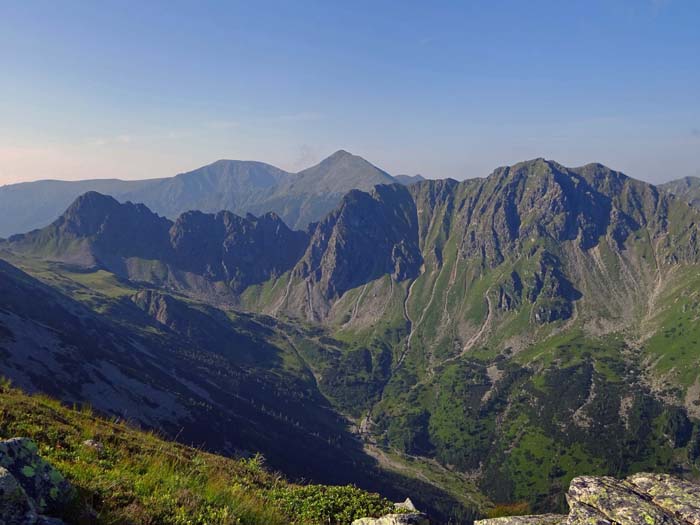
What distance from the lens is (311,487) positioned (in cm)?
2011

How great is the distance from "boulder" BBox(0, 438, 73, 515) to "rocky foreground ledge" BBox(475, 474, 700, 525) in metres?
13.9

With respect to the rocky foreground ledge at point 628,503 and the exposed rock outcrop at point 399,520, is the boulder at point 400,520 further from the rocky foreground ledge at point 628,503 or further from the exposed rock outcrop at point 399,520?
the rocky foreground ledge at point 628,503

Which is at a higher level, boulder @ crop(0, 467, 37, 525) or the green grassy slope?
boulder @ crop(0, 467, 37, 525)

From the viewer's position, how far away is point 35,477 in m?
9.77

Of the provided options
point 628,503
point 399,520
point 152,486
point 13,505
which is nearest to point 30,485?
point 13,505

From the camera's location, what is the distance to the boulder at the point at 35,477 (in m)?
9.46

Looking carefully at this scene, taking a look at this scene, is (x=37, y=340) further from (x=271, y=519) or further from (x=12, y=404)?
(x=271, y=519)

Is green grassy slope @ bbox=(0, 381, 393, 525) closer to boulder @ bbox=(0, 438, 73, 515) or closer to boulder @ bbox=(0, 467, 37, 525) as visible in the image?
boulder @ bbox=(0, 438, 73, 515)

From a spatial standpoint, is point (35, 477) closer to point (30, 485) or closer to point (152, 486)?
point (30, 485)

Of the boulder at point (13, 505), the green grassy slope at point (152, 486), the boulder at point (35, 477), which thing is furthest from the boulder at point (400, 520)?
the boulder at point (13, 505)

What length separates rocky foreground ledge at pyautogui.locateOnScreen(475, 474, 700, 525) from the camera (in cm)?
1402

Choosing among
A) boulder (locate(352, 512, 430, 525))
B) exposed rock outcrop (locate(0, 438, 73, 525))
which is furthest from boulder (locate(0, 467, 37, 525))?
boulder (locate(352, 512, 430, 525))

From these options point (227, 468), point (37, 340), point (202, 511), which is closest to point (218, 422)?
point (37, 340)

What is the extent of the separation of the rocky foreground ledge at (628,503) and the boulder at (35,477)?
13.9m
